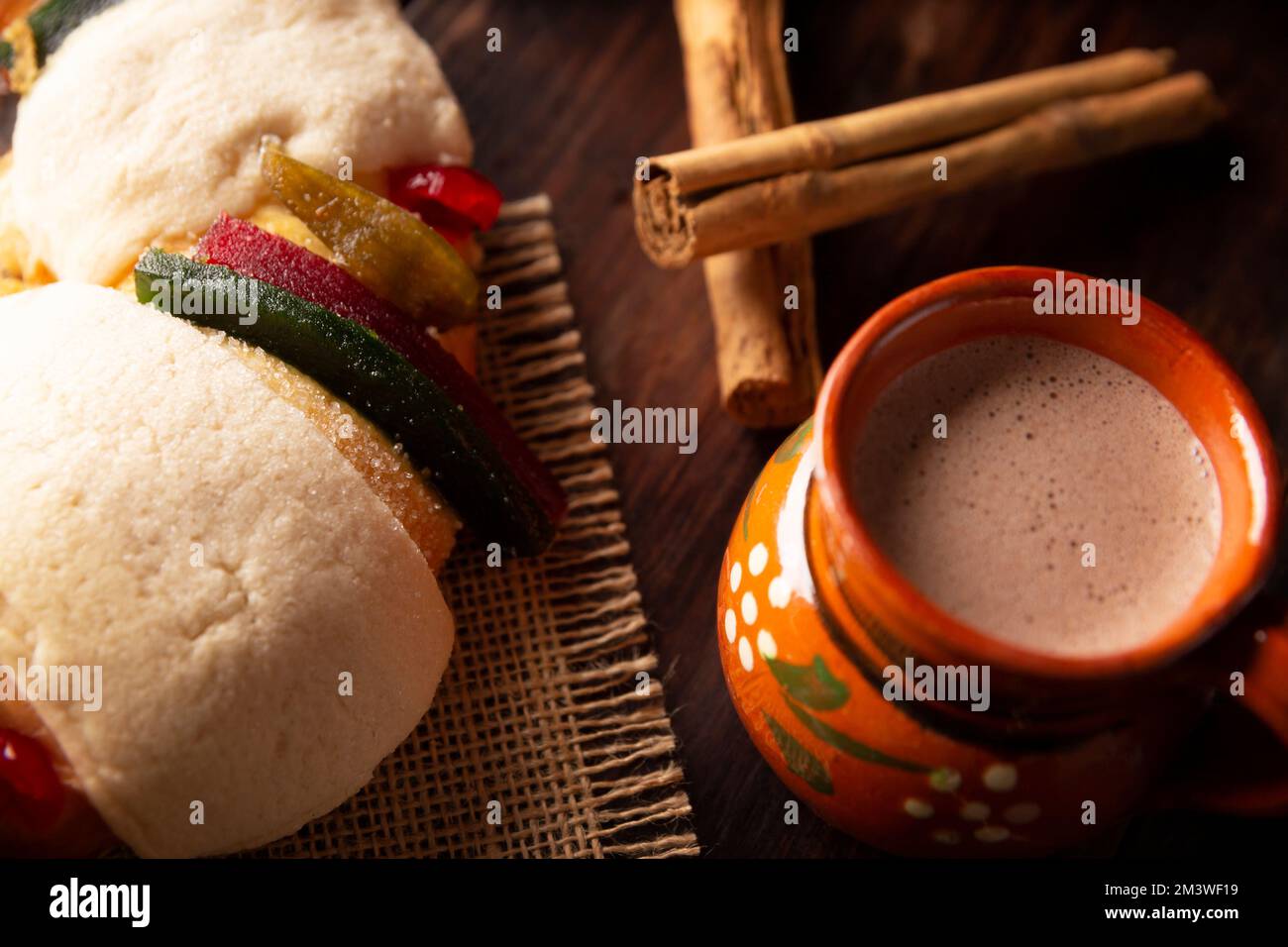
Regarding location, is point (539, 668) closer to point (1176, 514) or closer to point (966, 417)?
point (966, 417)

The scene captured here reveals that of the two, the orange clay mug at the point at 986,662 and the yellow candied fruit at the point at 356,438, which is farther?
the yellow candied fruit at the point at 356,438

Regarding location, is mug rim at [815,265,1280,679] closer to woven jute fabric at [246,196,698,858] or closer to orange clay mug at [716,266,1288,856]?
orange clay mug at [716,266,1288,856]

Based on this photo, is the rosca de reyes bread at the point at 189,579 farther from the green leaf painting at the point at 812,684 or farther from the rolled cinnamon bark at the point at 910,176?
the rolled cinnamon bark at the point at 910,176

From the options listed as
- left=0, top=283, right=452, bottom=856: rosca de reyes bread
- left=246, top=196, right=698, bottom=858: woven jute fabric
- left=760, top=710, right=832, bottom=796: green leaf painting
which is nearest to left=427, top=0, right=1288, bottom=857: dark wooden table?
left=246, top=196, right=698, bottom=858: woven jute fabric

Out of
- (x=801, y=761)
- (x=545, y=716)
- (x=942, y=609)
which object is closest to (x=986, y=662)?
(x=942, y=609)

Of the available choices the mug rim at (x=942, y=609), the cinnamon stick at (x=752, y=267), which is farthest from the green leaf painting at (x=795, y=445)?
the cinnamon stick at (x=752, y=267)
